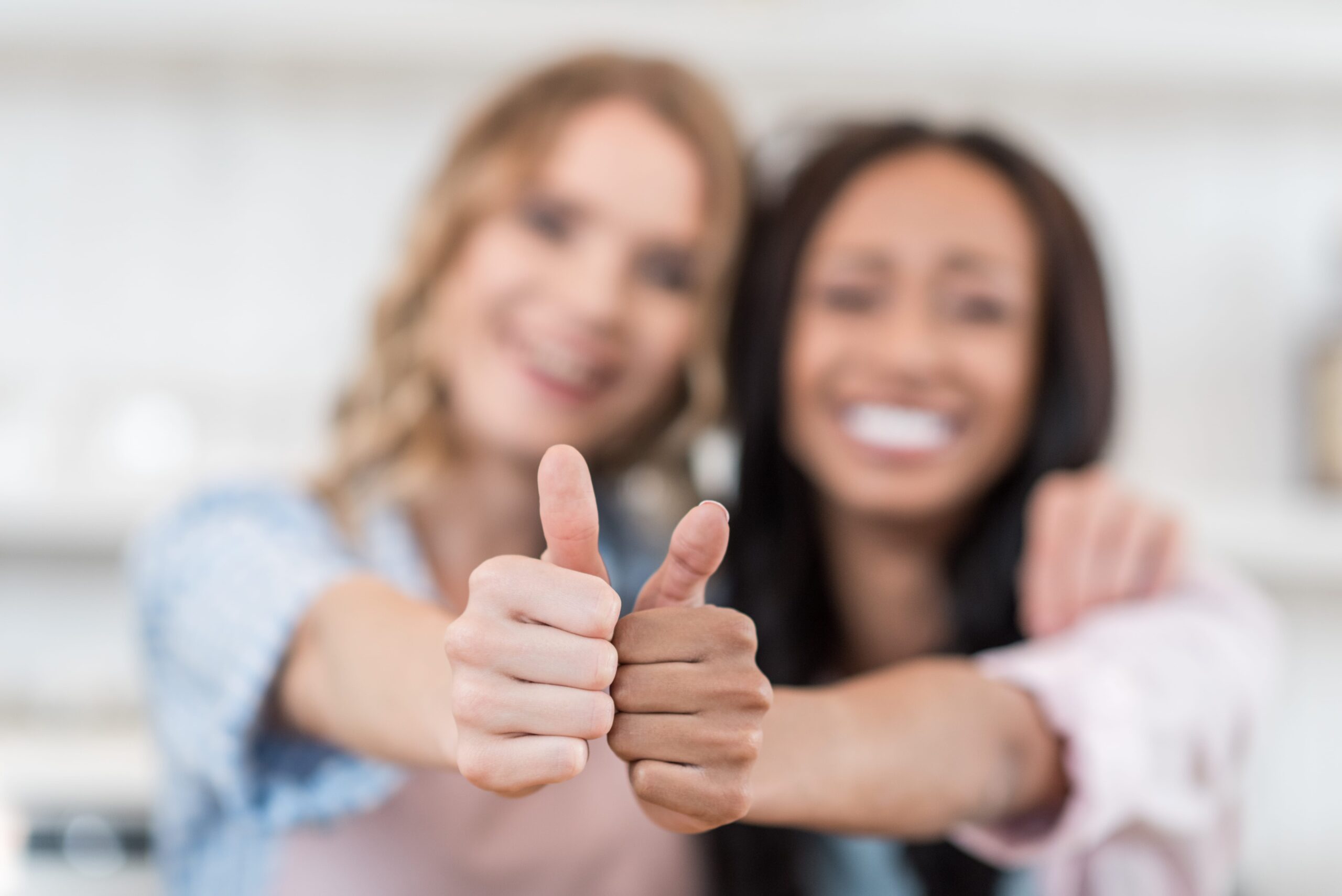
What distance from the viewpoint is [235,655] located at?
0.47 m

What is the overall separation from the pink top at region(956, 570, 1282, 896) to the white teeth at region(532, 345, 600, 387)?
11.6 inches

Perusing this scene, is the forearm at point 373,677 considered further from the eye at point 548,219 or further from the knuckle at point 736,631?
the eye at point 548,219

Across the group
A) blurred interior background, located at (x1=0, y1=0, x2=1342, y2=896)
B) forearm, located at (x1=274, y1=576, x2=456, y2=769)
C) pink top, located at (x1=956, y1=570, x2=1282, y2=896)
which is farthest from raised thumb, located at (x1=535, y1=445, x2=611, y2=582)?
blurred interior background, located at (x1=0, y1=0, x2=1342, y2=896)

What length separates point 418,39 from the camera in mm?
1193

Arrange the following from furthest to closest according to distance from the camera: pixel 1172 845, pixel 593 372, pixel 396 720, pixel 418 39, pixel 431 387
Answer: pixel 418 39, pixel 431 387, pixel 593 372, pixel 1172 845, pixel 396 720

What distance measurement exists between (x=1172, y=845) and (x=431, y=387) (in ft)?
1.76

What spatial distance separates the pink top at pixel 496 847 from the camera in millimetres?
595

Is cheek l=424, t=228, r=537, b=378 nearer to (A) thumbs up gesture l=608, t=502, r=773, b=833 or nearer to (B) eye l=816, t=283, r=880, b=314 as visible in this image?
(B) eye l=816, t=283, r=880, b=314

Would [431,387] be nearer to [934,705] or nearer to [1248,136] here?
[934,705]

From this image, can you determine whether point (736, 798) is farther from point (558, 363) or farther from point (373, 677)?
point (558, 363)

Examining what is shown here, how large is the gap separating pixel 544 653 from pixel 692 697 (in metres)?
0.03

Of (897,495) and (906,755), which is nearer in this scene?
(906,755)

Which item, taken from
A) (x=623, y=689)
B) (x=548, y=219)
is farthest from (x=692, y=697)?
(x=548, y=219)

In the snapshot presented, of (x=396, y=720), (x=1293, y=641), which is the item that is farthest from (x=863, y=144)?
(x=1293, y=641)
